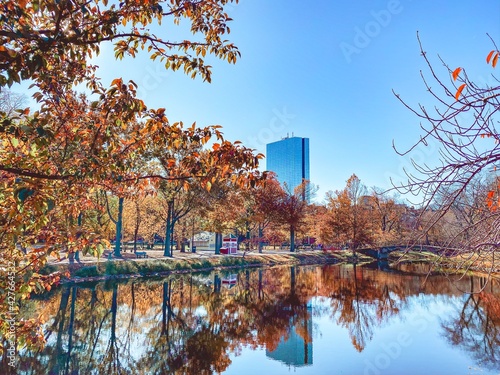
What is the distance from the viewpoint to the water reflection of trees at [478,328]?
344 inches

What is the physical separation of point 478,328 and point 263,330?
739cm

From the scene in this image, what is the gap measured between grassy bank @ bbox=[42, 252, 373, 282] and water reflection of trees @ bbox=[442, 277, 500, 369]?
39.4ft

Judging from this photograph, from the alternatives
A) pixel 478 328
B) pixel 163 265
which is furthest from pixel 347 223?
pixel 478 328

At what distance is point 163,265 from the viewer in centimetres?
2227

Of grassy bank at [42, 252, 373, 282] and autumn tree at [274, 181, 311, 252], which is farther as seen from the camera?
autumn tree at [274, 181, 311, 252]

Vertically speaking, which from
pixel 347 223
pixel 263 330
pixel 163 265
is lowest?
pixel 263 330

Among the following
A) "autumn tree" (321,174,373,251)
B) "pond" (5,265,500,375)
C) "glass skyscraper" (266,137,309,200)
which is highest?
"glass skyscraper" (266,137,309,200)

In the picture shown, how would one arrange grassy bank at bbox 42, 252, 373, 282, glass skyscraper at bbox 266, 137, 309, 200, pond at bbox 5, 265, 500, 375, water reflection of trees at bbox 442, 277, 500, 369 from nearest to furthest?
pond at bbox 5, 265, 500, 375 → water reflection of trees at bbox 442, 277, 500, 369 → grassy bank at bbox 42, 252, 373, 282 → glass skyscraper at bbox 266, 137, 309, 200

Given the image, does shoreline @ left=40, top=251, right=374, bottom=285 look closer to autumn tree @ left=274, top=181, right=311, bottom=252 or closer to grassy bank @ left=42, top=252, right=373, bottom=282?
grassy bank @ left=42, top=252, right=373, bottom=282

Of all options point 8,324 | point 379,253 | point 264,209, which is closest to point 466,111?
point 8,324

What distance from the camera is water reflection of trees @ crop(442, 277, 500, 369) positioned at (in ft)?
28.7

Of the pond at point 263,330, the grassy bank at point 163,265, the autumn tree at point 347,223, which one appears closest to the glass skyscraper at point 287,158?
the autumn tree at point 347,223

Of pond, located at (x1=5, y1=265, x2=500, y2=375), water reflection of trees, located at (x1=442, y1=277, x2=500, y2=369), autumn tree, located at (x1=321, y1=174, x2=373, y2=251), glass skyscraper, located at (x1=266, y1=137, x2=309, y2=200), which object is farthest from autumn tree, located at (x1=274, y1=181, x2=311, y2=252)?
glass skyscraper, located at (x1=266, y1=137, x2=309, y2=200)

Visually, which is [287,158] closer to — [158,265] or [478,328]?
[158,265]
